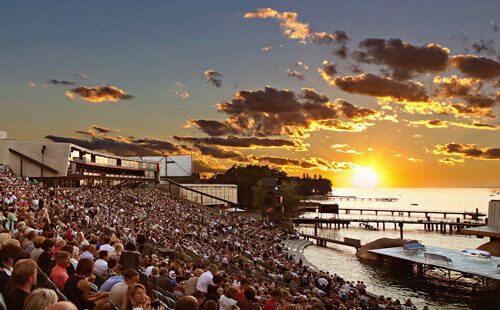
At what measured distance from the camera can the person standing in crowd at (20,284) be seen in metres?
4.43

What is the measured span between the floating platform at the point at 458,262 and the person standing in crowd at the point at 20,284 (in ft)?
112

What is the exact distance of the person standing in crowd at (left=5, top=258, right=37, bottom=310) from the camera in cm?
443

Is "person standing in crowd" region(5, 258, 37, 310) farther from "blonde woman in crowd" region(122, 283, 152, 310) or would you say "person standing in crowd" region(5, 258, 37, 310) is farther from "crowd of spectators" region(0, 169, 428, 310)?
Answer: "blonde woman in crowd" region(122, 283, 152, 310)

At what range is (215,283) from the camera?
8.17 metres

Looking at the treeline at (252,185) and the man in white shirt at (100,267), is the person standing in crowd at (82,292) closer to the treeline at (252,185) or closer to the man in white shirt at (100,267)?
the man in white shirt at (100,267)

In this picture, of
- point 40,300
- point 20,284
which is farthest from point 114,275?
point 40,300

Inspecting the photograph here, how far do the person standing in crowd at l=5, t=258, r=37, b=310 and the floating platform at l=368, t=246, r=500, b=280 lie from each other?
34277 mm

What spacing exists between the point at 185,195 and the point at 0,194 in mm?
57071

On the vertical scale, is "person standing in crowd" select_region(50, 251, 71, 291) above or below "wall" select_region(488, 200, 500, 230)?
above

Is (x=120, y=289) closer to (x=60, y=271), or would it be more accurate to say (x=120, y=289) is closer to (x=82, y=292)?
(x=82, y=292)

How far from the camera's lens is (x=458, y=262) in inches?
1384

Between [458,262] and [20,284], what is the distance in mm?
40214

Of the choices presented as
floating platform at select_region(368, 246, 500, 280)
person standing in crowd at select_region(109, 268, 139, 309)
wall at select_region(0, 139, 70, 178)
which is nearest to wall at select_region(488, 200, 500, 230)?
floating platform at select_region(368, 246, 500, 280)

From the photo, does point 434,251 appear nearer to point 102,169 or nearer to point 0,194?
point 0,194
